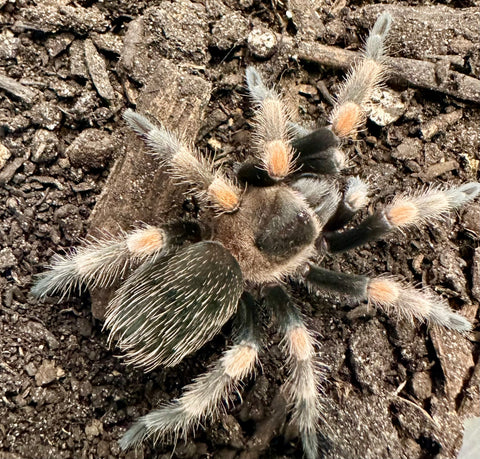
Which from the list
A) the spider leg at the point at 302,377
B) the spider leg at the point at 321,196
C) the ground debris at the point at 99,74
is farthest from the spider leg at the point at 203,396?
the ground debris at the point at 99,74

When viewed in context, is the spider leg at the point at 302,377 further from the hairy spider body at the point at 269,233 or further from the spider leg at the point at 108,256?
the spider leg at the point at 108,256

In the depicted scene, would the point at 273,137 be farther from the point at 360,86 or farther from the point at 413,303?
the point at 413,303

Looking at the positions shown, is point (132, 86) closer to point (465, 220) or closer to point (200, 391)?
point (200, 391)

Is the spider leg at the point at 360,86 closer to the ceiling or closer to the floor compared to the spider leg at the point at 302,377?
closer to the ceiling

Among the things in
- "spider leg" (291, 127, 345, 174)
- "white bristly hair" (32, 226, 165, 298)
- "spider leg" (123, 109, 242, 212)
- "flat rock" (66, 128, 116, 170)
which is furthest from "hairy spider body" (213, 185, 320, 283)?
"flat rock" (66, 128, 116, 170)

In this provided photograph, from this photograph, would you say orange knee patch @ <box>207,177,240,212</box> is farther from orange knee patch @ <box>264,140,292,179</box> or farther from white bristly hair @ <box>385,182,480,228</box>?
white bristly hair @ <box>385,182,480,228</box>

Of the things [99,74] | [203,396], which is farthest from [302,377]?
[99,74]

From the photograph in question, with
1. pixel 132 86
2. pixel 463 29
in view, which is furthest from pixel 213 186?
pixel 463 29
